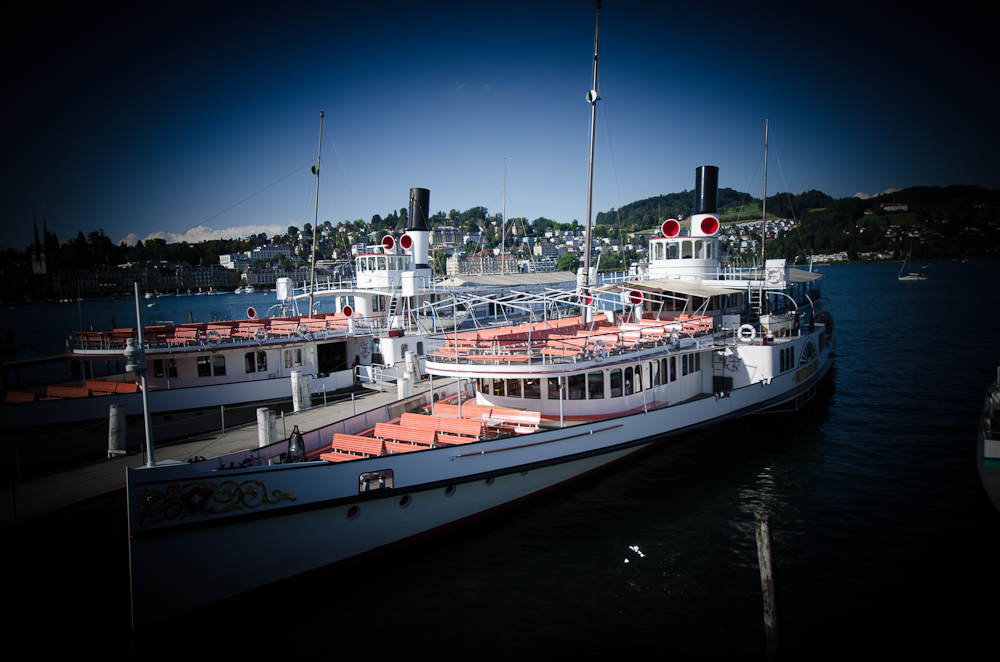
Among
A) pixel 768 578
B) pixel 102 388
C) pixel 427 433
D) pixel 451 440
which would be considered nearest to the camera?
pixel 768 578

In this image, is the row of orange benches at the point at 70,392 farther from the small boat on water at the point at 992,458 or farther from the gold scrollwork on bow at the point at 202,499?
the small boat on water at the point at 992,458

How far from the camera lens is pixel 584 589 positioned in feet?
34.6

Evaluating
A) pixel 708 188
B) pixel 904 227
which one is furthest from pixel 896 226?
pixel 708 188

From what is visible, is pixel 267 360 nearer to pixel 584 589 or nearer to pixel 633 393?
pixel 633 393

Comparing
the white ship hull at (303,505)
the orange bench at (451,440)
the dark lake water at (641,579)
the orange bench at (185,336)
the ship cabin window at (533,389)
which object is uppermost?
the orange bench at (185,336)

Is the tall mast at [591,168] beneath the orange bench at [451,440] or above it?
above

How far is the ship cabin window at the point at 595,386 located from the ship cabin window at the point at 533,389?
1435 mm

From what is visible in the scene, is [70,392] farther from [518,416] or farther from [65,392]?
[518,416]

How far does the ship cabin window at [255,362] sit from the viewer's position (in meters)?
22.7

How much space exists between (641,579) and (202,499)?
343 inches

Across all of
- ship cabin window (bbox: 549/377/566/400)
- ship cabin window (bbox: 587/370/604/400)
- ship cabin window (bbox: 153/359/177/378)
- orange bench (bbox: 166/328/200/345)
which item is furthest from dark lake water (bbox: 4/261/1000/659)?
orange bench (bbox: 166/328/200/345)

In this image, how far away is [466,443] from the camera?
1205cm

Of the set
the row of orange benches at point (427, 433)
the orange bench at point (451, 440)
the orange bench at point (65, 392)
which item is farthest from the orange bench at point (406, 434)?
the orange bench at point (65, 392)

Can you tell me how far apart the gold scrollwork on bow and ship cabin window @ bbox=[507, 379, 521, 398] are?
23.5ft
